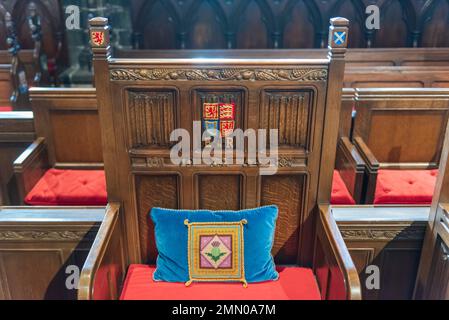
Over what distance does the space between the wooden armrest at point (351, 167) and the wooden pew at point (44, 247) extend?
132 centimetres

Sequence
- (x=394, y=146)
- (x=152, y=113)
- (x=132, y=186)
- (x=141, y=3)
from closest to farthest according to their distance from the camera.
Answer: (x=152, y=113), (x=132, y=186), (x=394, y=146), (x=141, y=3)

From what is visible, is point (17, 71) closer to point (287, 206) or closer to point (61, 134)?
point (61, 134)

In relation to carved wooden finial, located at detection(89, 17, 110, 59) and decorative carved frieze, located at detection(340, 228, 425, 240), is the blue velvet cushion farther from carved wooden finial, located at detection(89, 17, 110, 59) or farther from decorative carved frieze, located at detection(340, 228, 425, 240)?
carved wooden finial, located at detection(89, 17, 110, 59)

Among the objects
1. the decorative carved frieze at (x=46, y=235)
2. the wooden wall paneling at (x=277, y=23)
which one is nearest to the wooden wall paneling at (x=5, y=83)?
the wooden wall paneling at (x=277, y=23)

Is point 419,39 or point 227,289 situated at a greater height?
point 419,39

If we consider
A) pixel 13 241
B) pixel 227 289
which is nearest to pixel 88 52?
pixel 13 241

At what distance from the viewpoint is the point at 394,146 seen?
9.88 feet

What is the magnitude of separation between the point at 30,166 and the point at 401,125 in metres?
2.22

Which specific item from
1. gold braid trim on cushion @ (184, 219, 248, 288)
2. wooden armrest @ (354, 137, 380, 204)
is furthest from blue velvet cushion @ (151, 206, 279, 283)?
wooden armrest @ (354, 137, 380, 204)

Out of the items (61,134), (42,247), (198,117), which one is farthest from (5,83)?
(198,117)

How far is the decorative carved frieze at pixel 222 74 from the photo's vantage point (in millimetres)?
1865

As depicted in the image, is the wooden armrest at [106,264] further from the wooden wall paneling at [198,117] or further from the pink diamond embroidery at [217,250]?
the pink diamond embroidery at [217,250]

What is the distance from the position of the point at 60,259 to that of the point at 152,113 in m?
0.83

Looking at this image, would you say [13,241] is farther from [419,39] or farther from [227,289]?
[419,39]
